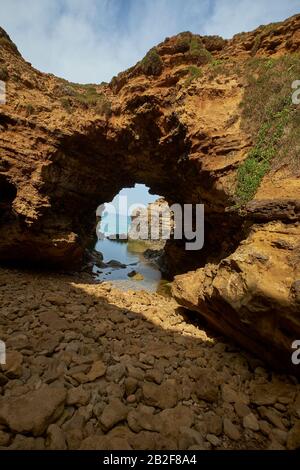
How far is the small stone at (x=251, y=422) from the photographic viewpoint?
4316mm

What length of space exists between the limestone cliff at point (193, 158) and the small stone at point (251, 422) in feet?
4.84

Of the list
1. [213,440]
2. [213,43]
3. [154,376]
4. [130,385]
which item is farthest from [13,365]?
[213,43]

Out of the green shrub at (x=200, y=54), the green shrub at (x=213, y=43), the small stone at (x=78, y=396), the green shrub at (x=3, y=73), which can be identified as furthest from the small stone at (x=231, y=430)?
the green shrub at (x=213, y=43)

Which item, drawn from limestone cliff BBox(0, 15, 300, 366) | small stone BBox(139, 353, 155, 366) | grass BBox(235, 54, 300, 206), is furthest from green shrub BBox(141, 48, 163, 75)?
small stone BBox(139, 353, 155, 366)

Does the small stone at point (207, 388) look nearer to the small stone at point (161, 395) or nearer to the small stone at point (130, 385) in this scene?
the small stone at point (161, 395)

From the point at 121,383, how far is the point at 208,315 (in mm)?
3596

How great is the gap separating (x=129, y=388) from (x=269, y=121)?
9822mm

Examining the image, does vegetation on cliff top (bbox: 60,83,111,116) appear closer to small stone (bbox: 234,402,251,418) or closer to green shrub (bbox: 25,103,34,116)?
green shrub (bbox: 25,103,34,116)

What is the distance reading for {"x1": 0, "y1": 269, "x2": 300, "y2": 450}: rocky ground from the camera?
3838 mm

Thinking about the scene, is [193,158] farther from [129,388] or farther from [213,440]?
[213,440]

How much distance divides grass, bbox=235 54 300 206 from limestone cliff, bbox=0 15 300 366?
0.04 metres

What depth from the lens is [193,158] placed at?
35.9 feet
